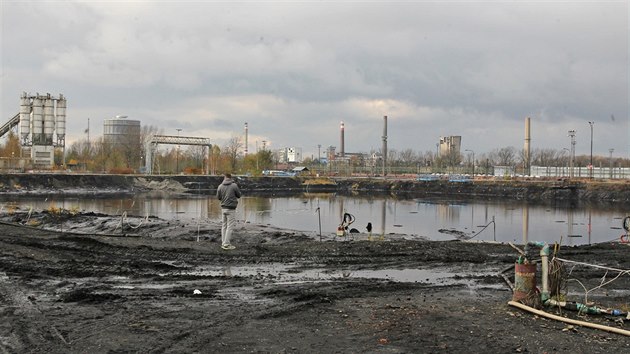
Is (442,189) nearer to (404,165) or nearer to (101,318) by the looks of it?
(404,165)

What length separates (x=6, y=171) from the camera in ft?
286

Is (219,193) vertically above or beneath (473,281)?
above

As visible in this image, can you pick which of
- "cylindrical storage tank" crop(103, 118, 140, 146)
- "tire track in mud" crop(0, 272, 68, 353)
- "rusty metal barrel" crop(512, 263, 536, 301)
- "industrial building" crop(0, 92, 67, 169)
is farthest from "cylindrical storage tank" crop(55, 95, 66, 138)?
"rusty metal barrel" crop(512, 263, 536, 301)

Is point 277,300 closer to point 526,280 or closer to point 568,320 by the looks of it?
point 526,280

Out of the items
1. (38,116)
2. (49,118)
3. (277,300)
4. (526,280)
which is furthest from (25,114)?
(526,280)

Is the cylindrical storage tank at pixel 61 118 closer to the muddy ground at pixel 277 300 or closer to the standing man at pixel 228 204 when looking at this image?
the muddy ground at pixel 277 300

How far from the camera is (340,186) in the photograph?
108625 mm

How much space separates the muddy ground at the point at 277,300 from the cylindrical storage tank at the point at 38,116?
85.2 metres

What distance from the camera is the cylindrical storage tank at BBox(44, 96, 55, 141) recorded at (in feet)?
320

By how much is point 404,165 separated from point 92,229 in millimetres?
147656

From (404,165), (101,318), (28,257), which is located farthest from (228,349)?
(404,165)

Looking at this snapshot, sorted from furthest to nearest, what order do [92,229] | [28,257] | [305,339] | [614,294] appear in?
1. [92,229]
2. [28,257]
3. [614,294]
4. [305,339]

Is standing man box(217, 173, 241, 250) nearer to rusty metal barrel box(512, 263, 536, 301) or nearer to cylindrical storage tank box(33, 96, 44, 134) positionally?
rusty metal barrel box(512, 263, 536, 301)

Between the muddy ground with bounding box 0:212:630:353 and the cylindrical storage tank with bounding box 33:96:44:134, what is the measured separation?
3356 inches
